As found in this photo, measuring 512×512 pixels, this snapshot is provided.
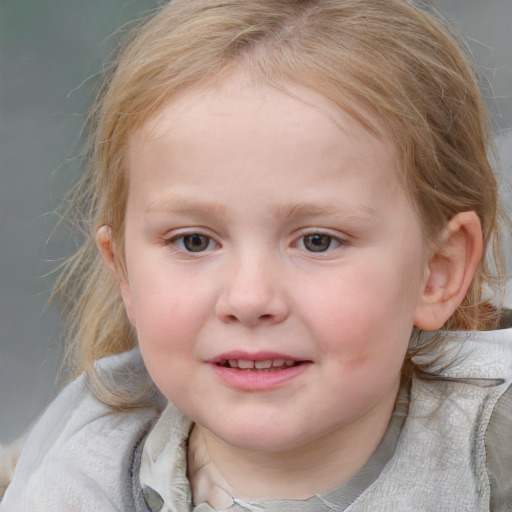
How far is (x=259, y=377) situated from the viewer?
1.26 metres

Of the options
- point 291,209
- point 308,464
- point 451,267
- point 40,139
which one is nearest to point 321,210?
point 291,209

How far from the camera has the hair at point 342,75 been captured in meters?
1.26

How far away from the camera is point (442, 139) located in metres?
1.40

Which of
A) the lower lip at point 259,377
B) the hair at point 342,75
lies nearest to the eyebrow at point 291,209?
the hair at point 342,75

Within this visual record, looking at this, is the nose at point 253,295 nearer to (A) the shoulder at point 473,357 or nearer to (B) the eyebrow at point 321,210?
(B) the eyebrow at point 321,210

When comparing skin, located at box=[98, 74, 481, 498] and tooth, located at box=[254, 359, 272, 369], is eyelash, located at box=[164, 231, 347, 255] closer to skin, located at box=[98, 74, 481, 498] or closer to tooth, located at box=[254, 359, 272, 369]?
skin, located at box=[98, 74, 481, 498]

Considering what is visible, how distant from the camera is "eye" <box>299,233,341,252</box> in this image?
124 centimetres

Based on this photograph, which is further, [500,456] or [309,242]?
[500,456]

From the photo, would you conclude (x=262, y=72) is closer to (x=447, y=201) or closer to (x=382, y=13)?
(x=382, y=13)

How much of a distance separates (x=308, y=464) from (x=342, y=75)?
602mm

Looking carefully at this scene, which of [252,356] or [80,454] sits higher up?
[252,356]

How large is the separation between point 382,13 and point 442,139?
0.20m

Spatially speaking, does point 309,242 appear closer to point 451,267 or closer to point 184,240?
point 184,240

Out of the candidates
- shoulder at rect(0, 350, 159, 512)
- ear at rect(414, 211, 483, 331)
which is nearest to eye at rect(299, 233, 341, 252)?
ear at rect(414, 211, 483, 331)
